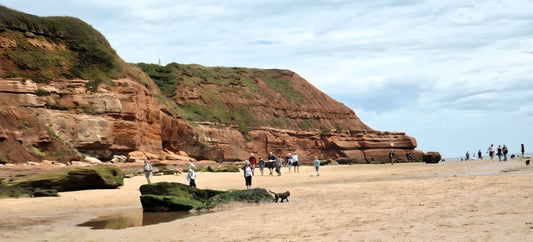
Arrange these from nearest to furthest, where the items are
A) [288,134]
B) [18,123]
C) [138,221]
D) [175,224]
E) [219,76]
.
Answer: [175,224]
[138,221]
[18,123]
[288,134]
[219,76]

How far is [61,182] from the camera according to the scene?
66.7 ft

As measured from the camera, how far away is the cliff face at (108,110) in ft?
117

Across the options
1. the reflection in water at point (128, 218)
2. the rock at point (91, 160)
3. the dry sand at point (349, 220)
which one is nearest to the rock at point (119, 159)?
the rock at point (91, 160)

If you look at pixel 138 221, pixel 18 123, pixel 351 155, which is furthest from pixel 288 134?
pixel 138 221

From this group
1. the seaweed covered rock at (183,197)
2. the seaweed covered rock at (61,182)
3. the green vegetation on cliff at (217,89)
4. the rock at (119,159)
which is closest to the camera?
the seaweed covered rock at (183,197)

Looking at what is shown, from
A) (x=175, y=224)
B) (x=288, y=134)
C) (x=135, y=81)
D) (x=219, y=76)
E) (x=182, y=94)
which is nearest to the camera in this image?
(x=175, y=224)

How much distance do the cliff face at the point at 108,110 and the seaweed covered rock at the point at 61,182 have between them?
9.96 m

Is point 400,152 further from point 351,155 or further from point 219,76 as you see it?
Answer: point 219,76

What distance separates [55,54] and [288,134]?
1661 inches

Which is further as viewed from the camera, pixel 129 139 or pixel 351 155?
pixel 351 155

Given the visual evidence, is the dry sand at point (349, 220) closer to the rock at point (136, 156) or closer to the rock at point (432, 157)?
the rock at point (136, 156)

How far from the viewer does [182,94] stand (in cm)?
7206

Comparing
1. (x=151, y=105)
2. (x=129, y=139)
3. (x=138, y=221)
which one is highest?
(x=151, y=105)

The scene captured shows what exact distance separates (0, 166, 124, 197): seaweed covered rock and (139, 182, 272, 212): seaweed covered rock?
16.6 ft
